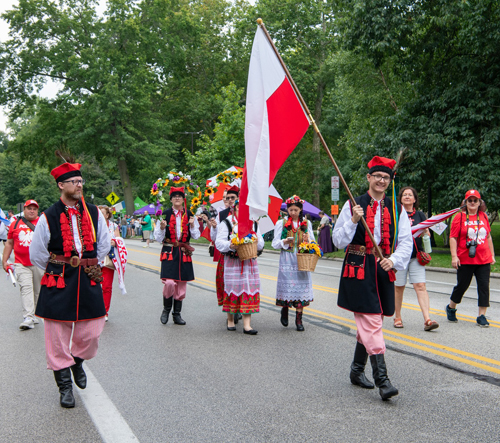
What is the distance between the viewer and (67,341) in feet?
17.2

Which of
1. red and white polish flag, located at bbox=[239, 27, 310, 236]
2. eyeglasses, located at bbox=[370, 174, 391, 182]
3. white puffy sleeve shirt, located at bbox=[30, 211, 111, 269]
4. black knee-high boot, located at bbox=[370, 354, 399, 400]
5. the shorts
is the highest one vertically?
red and white polish flag, located at bbox=[239, 27, 310, 236]

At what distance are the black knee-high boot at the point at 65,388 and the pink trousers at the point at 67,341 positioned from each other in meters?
0.05

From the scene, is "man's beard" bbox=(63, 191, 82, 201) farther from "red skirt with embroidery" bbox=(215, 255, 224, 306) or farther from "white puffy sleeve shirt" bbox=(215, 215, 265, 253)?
"red skirt with embroidery" bbox=(215, 255, 224, 306)

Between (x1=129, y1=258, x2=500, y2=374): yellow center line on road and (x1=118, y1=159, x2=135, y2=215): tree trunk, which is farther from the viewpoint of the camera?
(x1=118, y1=159, x2=135, y2=215): tree trunk

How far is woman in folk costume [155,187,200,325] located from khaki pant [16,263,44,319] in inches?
75.9

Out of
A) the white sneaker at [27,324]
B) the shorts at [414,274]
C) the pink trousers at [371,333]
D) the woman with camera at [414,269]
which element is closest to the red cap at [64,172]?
the pink trousers at [371,333]

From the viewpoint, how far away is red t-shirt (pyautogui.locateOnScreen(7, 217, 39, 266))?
8.85 meters

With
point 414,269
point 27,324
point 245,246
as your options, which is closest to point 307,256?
point 245,246

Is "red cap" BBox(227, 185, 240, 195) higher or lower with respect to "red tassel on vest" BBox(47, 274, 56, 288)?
higher

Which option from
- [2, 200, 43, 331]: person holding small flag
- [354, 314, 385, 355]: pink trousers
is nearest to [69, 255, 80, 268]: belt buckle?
[354, 314, 385, 355]: pink trousers

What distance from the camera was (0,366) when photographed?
635 cm

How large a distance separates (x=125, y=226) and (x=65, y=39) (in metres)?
14.5

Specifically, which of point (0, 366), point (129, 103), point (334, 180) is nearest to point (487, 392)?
point (0, 366)

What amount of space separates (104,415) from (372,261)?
8.58 ft
